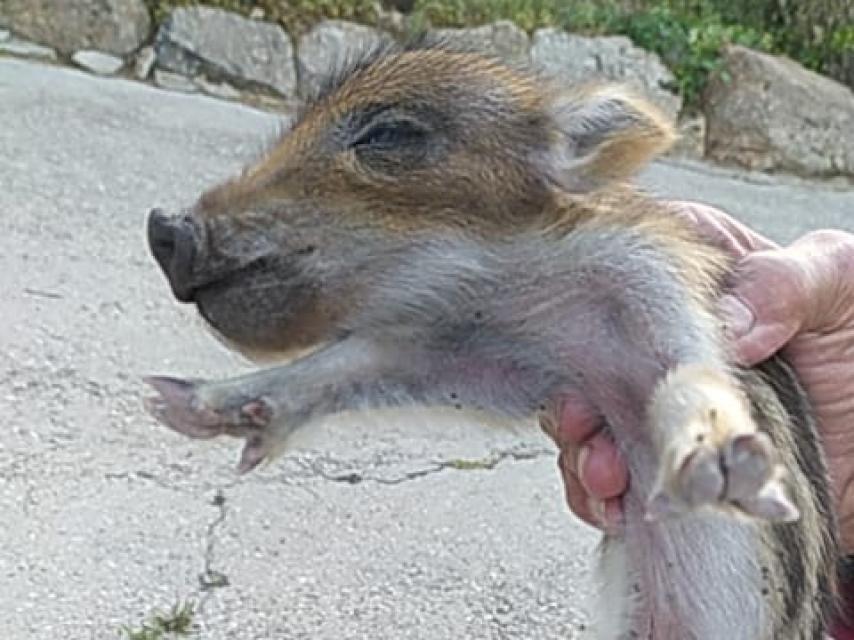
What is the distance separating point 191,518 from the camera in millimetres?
3277

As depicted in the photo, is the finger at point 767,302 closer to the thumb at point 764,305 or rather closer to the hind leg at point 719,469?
the thumb at point 764,305

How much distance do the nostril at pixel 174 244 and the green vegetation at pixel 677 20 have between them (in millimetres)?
4429

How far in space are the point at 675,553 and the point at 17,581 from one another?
1472mm

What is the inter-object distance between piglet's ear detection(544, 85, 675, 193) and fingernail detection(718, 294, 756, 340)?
202 mm

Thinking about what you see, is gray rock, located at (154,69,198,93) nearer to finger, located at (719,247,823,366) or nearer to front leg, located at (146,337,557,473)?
finger, located at (719,247,823,366)

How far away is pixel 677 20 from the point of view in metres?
6.93

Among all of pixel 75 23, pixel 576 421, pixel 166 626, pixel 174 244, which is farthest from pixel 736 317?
pixel 75 23

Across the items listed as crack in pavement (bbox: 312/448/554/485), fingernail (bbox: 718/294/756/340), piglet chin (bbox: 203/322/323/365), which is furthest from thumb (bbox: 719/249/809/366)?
crack in pavement (bbox: 312/448/554/485)

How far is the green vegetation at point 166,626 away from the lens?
2887 millimetres

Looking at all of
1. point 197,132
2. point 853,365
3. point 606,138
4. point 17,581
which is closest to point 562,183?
point 606,138

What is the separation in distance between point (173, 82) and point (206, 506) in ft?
10.4

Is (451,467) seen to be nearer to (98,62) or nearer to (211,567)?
(211,567)

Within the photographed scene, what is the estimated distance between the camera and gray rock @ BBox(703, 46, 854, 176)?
21.8 ft

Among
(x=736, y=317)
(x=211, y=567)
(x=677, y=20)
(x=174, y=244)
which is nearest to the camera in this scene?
(x=174, y=244)
